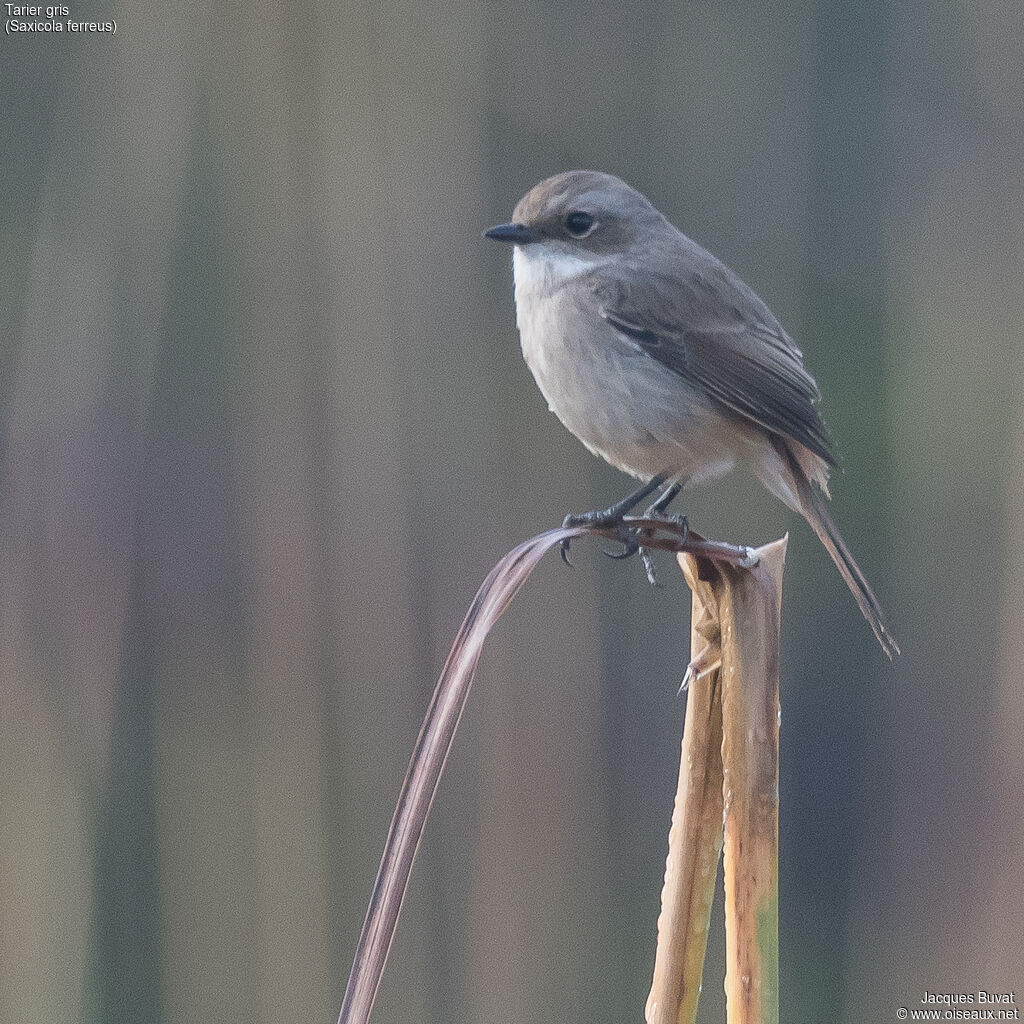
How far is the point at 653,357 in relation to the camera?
2.50 m

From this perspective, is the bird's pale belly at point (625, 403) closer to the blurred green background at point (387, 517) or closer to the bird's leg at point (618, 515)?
the bird's leg at point (618, 515)

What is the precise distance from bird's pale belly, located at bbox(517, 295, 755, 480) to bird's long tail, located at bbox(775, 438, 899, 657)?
0.31ft

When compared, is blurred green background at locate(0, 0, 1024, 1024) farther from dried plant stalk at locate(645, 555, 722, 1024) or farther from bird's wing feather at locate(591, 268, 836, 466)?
dried plant stalk at locate(645, 555, 722, 1024)

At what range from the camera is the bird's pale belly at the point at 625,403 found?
241 centimetres

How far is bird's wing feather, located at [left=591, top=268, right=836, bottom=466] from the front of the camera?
2.43 meters

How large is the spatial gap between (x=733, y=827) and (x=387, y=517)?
146 cm

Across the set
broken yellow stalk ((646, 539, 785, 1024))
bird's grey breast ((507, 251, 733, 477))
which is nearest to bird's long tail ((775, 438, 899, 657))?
bird's grey breast ((507, 251, 733, 477))

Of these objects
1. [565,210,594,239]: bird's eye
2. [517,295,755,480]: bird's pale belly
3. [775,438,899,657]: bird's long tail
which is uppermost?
[565,210,594,239]: bird's eye

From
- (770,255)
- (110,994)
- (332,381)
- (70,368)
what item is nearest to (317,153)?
(332,381)

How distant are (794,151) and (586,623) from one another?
1270mm

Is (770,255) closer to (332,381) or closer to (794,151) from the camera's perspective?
(794,151)

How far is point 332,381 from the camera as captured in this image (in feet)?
8.82

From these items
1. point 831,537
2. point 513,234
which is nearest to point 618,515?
point 831,537

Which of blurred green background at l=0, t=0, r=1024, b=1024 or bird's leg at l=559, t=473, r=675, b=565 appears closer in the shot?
bird's leg at l=559, t=473, r=675, b=565
